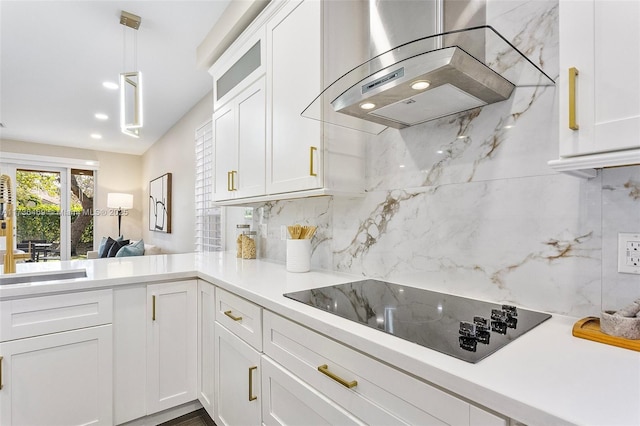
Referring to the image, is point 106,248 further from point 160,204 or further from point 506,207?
point 506,207

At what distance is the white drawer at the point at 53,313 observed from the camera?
1523mm

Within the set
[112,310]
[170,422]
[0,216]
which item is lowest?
[170,422]

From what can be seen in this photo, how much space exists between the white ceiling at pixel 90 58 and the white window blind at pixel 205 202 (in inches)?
23.7

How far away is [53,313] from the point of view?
1.61 m

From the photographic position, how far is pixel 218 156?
8.32ft

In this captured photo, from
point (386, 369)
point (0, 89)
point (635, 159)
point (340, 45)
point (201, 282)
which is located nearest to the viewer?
point (635, 159)

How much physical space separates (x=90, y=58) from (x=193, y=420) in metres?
3.29

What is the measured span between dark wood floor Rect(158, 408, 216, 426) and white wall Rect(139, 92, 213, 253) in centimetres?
256

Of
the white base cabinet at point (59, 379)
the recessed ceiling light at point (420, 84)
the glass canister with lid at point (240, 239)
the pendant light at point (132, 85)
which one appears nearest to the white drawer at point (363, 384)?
the recessed ceiling light at point (420, 84)

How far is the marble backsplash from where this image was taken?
97 cm

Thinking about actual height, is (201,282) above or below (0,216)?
below

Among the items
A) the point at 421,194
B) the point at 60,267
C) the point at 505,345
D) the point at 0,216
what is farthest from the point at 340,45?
the point at 0,216

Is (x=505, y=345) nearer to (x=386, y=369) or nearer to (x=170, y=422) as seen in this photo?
(x=386, y=369)

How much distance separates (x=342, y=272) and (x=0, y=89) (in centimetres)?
462
